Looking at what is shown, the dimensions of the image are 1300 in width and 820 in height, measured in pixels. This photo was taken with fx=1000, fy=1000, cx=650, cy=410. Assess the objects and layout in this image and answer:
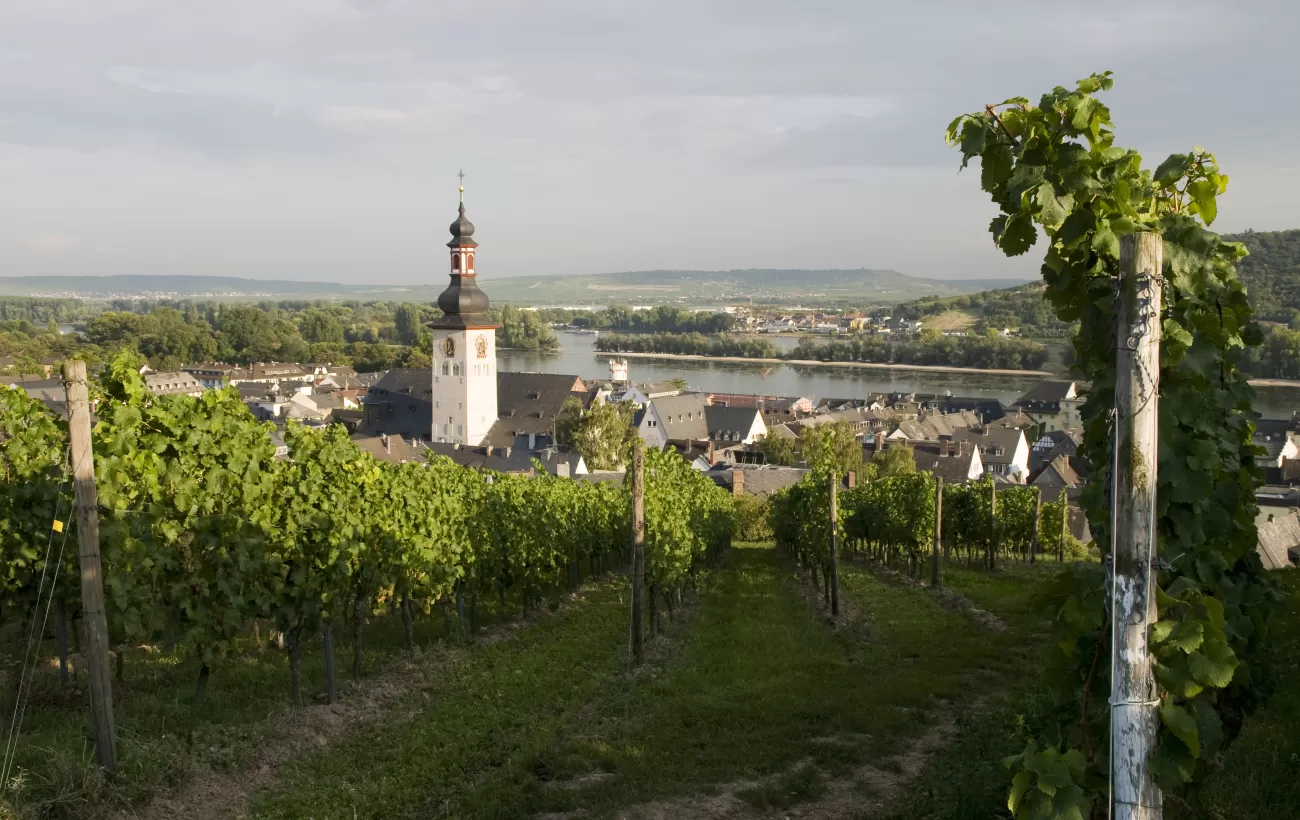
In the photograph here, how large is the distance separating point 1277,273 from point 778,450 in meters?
71.4

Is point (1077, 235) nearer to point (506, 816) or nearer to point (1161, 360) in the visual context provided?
point (1161, 360)

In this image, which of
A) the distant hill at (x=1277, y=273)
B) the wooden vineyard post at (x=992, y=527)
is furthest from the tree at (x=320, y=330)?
the wooden vineyard post at (x=992, y=527)

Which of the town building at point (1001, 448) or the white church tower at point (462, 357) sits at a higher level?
the white church tower at point (462, 357)

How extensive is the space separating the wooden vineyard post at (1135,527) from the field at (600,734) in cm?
78

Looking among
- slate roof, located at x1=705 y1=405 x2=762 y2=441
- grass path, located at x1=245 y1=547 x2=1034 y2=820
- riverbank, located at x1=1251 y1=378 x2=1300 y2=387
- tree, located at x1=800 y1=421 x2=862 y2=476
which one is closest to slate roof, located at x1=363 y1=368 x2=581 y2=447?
slate roof, located at x1=705 y1=405 x2=762 y2=441

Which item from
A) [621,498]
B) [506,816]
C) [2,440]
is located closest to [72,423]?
[2,440]

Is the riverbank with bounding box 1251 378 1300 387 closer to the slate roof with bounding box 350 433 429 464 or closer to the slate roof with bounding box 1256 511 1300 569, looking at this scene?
the slate roof with bounding box 1256 511 1300 569

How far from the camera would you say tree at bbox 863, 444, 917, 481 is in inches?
2329

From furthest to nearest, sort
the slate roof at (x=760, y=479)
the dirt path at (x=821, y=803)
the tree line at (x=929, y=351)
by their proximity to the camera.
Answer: the tree line at (x=929, y=351) → the slate roof at (x=760, y=479) → the dirt path at (x=821, y=803)

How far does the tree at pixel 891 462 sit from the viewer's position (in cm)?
5916

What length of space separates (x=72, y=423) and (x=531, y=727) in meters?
5.55

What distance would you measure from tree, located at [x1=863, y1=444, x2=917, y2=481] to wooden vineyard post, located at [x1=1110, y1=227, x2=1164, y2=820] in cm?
5490

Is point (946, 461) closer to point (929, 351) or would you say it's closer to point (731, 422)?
point (731, 422)

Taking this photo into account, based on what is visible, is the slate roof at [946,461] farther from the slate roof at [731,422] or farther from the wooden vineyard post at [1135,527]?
the wooden vineyard post at [1135,527]
